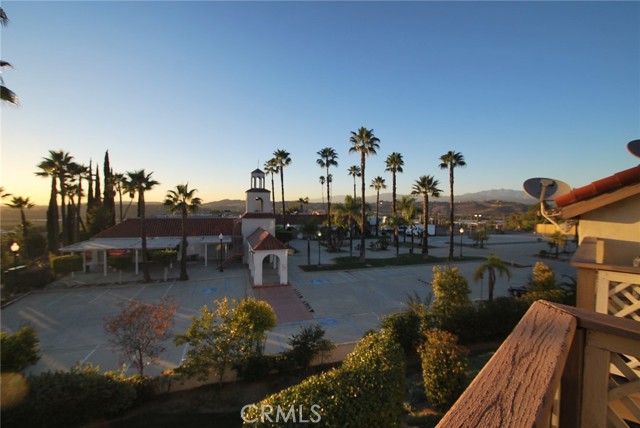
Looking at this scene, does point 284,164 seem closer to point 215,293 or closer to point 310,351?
point 215,293

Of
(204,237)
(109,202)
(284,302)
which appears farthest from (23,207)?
(284,302)

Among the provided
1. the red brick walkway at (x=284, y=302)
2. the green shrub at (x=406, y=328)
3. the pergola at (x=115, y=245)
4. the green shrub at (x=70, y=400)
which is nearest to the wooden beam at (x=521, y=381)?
the green shrub at (x=406, y=328)

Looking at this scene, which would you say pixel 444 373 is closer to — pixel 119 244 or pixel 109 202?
pixel 119 244

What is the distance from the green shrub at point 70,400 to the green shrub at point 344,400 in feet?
16.1

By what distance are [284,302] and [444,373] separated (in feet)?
37.4

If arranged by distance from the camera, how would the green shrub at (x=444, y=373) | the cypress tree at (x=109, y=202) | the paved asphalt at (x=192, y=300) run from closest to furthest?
1. the green shrub at (x=444, y=373)
2. the paved asphalt at (x=192, y=300)
3. the cypress tree at (x=109, y=202)

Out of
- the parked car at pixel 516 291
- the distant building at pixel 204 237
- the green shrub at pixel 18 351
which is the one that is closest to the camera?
the green shrub at pixel 18 351

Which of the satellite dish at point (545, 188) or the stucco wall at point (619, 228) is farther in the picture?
the satellite dish at point (545, 188)

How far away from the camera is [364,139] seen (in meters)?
30.8

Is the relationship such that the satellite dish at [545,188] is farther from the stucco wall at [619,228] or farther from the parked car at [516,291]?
the parked car at [516,291]

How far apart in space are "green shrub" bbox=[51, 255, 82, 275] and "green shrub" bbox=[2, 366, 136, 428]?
1931 centimetres

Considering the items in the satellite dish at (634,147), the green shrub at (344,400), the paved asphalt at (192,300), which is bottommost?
the paved asphalt at (192,300)

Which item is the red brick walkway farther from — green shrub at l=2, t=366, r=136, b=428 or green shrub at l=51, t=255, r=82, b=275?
green shrub at l=51, t=255, r=82, b=275

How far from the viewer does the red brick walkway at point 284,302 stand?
49.0 feet
